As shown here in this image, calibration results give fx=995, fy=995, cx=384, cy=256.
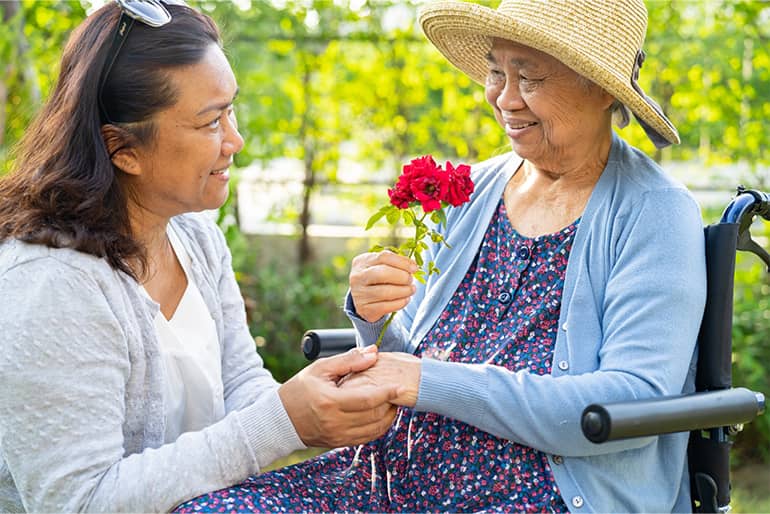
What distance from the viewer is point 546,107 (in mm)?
2389

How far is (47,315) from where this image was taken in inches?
80.8

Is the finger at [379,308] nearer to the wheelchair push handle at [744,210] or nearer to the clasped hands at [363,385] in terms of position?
the clasped hands at [363,385]

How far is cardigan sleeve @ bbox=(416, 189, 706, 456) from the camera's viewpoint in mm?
2143

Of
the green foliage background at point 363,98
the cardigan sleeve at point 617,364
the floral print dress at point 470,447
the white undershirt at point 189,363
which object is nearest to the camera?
the cardigan sleeve at point 617,364

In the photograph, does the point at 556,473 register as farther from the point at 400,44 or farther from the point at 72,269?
the point at 400,44

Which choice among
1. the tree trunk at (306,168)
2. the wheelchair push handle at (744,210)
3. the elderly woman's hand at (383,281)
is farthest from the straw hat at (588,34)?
the tree trunk at (306,168)

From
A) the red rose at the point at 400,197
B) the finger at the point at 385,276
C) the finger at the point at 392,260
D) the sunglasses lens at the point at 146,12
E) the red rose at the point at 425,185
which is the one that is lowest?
the finger at the point at 385,276

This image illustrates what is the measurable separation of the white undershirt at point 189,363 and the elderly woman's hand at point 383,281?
1.42 ft

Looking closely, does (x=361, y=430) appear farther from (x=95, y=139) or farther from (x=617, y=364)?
(x=95, y=139)

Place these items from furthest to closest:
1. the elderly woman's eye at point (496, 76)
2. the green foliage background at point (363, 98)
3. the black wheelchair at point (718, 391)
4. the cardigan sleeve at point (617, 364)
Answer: the green foliage background at point (363, 98)
the elderly woman's eye at point (496, 76)
the cardigan sleeve at point (617, 364)
the black wheelchair at point (718, 391)

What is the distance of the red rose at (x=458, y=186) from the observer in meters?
2.15

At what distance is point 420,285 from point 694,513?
0.93 m

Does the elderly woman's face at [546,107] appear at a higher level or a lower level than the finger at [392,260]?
higher

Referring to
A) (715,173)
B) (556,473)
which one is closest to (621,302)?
(556,473)
